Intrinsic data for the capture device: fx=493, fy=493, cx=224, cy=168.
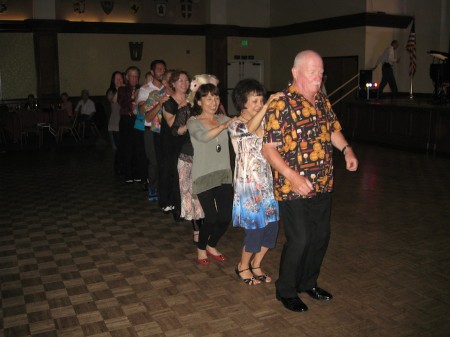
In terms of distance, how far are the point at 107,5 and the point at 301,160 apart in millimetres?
12793

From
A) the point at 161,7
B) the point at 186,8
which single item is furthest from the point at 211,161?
the point at 186,8

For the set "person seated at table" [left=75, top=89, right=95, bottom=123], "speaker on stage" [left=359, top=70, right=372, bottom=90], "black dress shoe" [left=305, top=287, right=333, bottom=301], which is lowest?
"black dress shoe" [left=305, top=287, right=333, bottom=301]

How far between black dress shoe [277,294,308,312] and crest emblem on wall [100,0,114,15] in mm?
12844

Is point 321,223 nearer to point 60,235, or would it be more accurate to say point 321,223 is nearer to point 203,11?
point 60,235

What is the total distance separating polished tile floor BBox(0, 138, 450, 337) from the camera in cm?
286

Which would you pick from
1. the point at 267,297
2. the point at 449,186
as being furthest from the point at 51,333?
the point at 449,186

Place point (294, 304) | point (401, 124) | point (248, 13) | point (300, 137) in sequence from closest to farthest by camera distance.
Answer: point (300, 137), point (294, 304), point (401, 124), point (248, 13)

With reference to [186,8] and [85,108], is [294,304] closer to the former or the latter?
[85,108]

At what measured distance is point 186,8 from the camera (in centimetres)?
1512

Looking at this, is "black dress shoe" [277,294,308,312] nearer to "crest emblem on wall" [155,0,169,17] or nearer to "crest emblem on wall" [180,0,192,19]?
"crest emblem on wall" [155,0,169,17]

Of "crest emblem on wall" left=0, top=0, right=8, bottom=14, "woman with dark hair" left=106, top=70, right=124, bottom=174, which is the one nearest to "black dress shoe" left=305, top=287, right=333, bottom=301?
"woman with dark hair" left=106, top=70, right=124, bottom=174

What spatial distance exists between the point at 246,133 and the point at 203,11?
1316 centimetres

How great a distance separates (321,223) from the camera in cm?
293

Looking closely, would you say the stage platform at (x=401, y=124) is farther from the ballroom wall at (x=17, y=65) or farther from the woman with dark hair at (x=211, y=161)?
the ballroom wall at (x=17, y=65)
